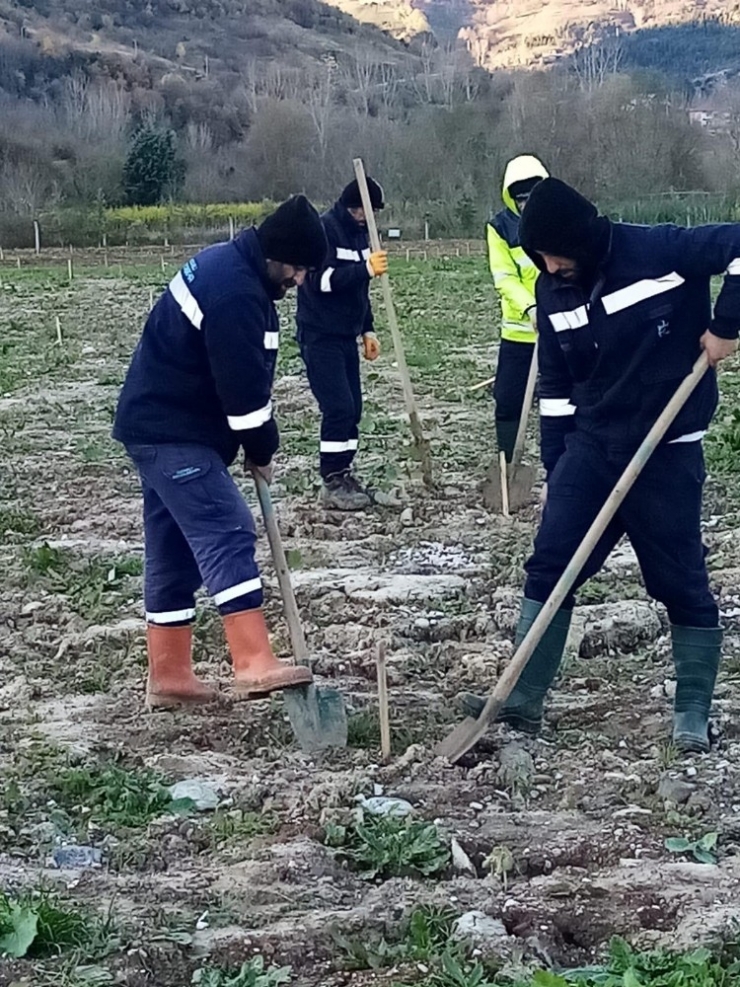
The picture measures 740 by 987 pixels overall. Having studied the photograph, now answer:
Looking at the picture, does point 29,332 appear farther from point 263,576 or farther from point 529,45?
point 529,45

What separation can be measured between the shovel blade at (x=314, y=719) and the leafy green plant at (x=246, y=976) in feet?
4.61

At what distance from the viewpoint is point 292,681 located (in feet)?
15.4

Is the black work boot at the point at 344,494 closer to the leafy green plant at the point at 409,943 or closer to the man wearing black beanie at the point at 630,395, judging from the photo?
the man wearing black beanie at the point at 630,395

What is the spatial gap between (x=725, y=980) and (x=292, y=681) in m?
1.87

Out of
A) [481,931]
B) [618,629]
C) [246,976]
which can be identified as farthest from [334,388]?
[246,976]

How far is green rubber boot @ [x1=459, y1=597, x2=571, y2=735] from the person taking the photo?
4.77 m

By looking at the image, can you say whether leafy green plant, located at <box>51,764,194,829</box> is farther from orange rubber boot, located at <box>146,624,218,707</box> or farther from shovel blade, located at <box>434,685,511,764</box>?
shovel blade, located at <box>434,685,511,764</box>

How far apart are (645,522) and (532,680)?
0.70m

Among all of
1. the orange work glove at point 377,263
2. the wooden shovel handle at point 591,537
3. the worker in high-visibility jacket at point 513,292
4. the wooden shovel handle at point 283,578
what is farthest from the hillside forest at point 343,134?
the wooden shovel handle at point 591,537

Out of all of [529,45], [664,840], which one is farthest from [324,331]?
[529,45]

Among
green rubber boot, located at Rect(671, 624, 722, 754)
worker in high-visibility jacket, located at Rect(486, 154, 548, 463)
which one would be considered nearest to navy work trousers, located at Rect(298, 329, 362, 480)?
worker in high-visibility jacket, located at Rect(486, 154, 548, 463)

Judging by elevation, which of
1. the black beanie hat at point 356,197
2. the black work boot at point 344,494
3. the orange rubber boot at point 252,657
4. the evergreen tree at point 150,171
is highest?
the evergreen tree at point 150,171

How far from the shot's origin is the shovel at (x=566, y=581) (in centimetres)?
435

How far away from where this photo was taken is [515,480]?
308 inches
